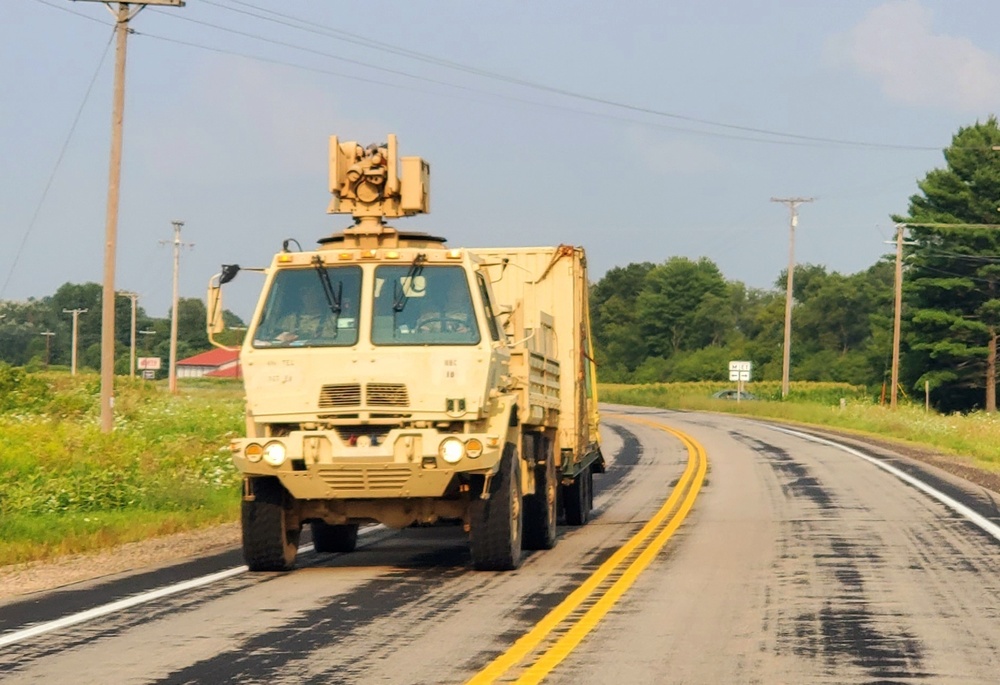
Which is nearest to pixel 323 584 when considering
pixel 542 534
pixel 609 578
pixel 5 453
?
pixel 609 578

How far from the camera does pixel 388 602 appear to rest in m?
11.2

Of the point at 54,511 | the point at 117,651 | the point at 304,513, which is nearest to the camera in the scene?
the point at 117,651

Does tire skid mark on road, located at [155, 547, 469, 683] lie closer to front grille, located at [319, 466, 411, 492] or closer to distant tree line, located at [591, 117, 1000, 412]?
front grille, located at [319, 466, 411, 492]

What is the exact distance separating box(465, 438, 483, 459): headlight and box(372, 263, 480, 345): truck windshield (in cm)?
90

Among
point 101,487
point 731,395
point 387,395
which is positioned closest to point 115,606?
point 387,395

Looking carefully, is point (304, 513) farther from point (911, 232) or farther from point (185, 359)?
point (185, 359)

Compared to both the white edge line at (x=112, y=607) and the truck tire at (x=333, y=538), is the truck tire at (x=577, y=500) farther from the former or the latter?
the white edge line at (x=112, y=607)

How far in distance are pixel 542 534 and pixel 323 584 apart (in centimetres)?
333

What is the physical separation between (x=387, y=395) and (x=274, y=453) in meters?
1.06

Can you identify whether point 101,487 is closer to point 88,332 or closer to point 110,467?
point 110,467

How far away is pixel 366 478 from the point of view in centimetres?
1257

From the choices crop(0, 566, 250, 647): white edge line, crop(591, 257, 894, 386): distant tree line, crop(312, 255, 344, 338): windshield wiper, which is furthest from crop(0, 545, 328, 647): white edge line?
crop(591, 257, 894, 386): distant tree line

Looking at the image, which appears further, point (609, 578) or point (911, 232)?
point (911, 232)

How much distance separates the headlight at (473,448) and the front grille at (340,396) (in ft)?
3.35
